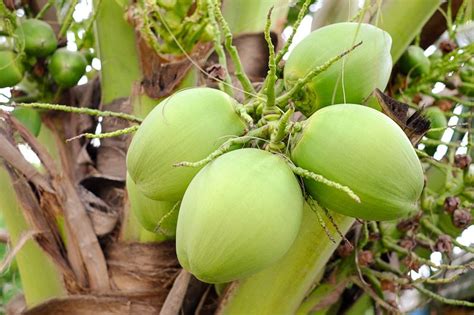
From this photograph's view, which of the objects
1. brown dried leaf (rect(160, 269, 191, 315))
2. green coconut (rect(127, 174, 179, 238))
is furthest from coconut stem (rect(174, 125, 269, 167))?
brown dried leaf (rect(160, 269, 191, 315))

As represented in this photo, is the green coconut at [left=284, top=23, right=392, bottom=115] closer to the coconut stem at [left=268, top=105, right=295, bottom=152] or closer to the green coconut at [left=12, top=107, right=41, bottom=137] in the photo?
the coconut stem at [left=268, top=105, right=295, bottom=152]

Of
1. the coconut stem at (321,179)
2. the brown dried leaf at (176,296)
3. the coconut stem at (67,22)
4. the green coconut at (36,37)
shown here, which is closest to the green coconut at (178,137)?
the coconut stem at (321,179)

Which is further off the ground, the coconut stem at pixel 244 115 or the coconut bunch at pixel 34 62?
the coconut stem at pixel 244 115

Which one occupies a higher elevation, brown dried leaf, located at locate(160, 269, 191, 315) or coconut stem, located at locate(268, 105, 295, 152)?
coconut stem, located at locate(268, 105, 295, 152)

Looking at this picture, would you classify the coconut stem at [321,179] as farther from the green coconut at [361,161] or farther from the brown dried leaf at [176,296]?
the brown dried leaf at [176,296]

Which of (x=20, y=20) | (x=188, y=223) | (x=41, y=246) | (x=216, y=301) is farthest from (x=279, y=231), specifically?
(x=20, y=20)

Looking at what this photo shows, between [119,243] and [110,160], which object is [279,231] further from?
[110,160]

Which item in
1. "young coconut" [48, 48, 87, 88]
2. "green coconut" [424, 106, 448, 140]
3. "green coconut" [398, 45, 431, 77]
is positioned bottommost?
"green coconut" [424, 106, 448, 140]

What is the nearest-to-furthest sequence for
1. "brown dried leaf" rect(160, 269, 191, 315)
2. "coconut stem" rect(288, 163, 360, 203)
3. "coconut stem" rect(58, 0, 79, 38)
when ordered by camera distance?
"coconut stem" rect(288, 163, 360, 203), "brown dried leaf" rect(160, 269, 191, 315), "coconut stem" rect(58, 0, 79, 38)
